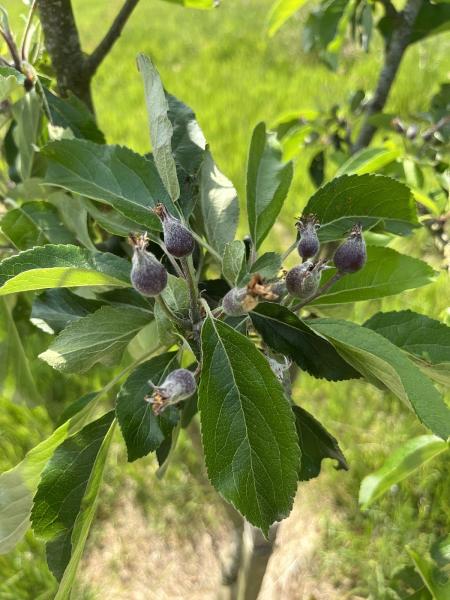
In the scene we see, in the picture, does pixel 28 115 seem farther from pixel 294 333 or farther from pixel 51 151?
pixel 294 333

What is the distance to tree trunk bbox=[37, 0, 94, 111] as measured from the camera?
81cm

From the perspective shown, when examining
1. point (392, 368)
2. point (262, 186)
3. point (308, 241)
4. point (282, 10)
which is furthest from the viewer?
point (282, 10)

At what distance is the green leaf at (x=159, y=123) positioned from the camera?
1.78ft

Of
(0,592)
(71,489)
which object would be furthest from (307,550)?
(71,489)

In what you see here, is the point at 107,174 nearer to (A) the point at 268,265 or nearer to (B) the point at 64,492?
(A) the point at 268,265

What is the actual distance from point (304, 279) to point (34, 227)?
387mm

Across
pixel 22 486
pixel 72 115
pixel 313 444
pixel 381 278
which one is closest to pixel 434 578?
pixel 313 444

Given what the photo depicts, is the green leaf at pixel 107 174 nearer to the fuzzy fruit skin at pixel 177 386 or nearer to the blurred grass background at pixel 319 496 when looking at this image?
the fuzzy fruit skin at pixel 177 386

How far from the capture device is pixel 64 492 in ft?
1.99

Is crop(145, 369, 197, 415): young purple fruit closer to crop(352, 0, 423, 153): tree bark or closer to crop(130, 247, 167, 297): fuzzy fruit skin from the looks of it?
crop(130, 247, 167, 297): fuzzy fruit skin

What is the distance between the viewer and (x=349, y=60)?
12.4 feet

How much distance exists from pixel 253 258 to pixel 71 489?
291mm

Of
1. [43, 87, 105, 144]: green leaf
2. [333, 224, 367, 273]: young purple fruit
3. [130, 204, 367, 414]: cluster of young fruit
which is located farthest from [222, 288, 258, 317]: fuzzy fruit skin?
[43, 87, 105, 144]: green leaf

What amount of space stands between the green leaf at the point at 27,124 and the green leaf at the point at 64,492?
0.38 metres
